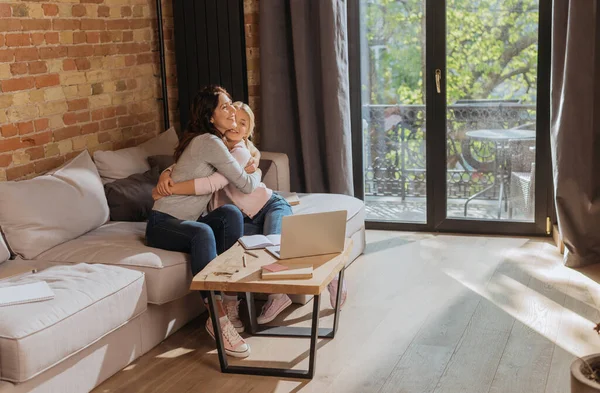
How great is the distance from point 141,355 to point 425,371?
48.0 inches

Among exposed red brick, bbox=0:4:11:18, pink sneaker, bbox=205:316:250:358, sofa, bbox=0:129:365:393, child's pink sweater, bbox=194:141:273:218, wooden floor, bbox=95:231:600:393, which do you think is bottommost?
wooden floor, bbox=95:231:600:393

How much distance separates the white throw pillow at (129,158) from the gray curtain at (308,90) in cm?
80

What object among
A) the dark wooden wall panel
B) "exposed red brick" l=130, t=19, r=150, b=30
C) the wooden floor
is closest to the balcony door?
the wooden floor

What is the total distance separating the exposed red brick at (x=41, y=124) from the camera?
13.7 ft

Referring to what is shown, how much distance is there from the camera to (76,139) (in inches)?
177

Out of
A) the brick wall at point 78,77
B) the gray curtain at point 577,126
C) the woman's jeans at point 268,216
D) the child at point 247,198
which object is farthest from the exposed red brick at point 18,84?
the gray curtain at point 577,126

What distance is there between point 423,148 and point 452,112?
0.31 m

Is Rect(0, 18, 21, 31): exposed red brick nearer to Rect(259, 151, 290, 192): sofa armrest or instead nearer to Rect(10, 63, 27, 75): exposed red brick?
Rect(10, 63, 27, 75): exposed red brick

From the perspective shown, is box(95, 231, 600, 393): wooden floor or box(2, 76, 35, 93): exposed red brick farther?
box(2, 76, 35, 93): exposed red brick

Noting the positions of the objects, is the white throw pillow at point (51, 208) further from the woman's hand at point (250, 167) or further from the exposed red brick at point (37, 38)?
the woman's hand at point (250, 167)

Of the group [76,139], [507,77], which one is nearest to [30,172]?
[76,139]

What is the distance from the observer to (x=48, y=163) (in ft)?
14.0

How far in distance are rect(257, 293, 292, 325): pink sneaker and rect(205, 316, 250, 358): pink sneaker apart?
1.11 feet

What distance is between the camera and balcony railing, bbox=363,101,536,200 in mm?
5059
